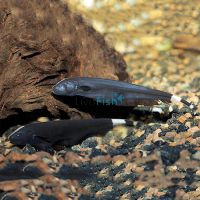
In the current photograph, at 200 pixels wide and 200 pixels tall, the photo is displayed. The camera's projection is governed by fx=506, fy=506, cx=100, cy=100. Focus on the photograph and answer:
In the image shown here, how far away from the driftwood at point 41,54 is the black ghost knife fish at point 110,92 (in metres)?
0.14

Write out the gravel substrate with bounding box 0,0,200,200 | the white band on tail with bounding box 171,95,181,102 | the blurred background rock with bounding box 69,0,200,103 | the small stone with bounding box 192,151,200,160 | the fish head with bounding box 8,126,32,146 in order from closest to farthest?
the gravel substrate with bounding box 0,0,200,200
the small stone with bounding box 192,151,200,160
the fish head with bounding box 8,126,32,146
the white band on tail with bounding box 171,95,181,102
the blurred background rock with bounding box 69,0,200,103

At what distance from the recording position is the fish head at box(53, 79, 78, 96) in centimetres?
417

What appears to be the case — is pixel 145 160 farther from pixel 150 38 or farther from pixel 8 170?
pixel 150 38

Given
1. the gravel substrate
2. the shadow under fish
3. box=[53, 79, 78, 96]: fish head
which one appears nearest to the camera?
the gravel substrate

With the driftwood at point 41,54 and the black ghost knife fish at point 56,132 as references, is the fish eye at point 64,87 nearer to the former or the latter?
the driftwood at point 41,54

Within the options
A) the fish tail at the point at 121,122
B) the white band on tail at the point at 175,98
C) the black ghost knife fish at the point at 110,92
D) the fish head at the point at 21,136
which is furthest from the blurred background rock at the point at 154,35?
the fish head at the point at 21,136

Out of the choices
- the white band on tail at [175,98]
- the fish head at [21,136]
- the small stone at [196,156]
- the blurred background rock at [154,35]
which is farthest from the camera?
the blurred background rock at [154,35]

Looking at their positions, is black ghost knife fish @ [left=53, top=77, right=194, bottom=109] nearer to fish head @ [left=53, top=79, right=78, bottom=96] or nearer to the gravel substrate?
fish head @ [left=53, top=79, right=78, bottom=96]

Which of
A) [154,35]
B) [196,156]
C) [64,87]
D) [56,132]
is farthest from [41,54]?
[154,35]

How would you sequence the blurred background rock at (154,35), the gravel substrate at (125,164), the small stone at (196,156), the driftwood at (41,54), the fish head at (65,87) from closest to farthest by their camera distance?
the gravel substrate at (125,164) < the small stone at (196,156) < the driftwood at (41,54) < the fish head at (65,87) < the blurred background rock at (154,35)

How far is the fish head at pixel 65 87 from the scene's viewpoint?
4.17 meters

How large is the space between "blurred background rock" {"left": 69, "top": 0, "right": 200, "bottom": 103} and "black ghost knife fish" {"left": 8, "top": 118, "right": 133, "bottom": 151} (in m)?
1.27

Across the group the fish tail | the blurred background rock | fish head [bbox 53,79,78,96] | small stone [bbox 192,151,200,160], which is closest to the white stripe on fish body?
the fish tail

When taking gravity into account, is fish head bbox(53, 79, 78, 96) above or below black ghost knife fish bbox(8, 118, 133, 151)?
above
